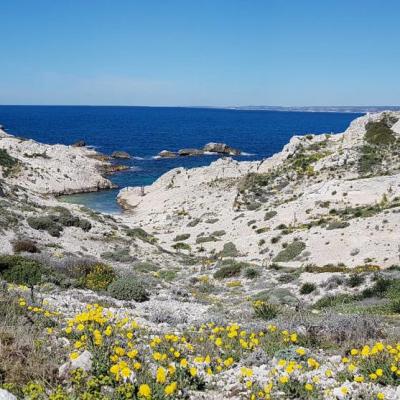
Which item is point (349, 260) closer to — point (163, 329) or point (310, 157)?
point (163, 329)

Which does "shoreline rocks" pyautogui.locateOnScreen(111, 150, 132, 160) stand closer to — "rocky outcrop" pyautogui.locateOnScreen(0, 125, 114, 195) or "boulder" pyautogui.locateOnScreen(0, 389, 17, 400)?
"rocky outcrop" pyautogui.locateOnScreen(0, 125, 114, 195)

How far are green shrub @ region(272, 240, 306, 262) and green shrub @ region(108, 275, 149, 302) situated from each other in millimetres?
16922

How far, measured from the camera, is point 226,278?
2619cm

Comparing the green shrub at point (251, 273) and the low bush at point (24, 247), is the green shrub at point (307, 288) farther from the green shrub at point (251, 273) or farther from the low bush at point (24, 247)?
the low bush at point (24, 247)

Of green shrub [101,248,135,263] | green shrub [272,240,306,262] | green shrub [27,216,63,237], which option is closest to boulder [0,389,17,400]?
green shrub [101,248,135,263]

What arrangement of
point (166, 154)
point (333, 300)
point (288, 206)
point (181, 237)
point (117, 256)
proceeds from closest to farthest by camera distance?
point (333, 300) < point (117, 256) < point (181, 237) < point (288, 206) < point (166, 154)

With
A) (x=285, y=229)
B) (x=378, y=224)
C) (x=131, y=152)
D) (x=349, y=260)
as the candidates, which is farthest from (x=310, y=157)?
(x=131, y=152)

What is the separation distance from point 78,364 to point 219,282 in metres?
19.7

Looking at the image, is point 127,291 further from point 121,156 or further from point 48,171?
point 121,156

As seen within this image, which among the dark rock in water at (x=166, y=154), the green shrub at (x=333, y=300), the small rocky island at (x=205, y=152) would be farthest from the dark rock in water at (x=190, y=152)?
the green shrub at (x=333, y=300)

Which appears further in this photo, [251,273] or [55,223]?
[55,223]

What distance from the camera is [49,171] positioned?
265 ft

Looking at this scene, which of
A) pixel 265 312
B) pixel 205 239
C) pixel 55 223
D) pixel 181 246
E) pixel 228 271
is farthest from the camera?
pixel 205 239

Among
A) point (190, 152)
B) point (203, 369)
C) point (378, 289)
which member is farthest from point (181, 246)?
point (190, 152)
